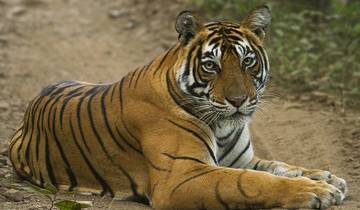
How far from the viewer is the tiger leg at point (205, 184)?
515 cm

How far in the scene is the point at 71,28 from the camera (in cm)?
1218

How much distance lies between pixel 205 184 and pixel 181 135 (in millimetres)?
436

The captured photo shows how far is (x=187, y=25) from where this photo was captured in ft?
18.8

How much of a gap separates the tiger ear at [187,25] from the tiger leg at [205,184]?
61 centimetres

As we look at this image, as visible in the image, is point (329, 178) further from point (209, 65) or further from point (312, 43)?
point (312, 43)

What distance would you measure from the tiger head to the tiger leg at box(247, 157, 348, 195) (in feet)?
2.27

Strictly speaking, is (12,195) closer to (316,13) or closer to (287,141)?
(287,141)

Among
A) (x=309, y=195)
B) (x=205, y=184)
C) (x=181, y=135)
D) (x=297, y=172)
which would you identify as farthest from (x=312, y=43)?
(x=309, y=195)

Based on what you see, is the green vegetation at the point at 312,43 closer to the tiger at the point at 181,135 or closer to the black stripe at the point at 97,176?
the tiger at the point at 181,135

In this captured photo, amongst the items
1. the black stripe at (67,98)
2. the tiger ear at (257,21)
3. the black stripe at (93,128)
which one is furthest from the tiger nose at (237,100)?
the black stripe at (67,98)

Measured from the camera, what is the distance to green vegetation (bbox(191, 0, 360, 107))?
29.1 ft

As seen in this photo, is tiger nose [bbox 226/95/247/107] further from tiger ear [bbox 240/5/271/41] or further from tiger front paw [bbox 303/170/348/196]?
tiger front paw [bbox 303/170/348/196]

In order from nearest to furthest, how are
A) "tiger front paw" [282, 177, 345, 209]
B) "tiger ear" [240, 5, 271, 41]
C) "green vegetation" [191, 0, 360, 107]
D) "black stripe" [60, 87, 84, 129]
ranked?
"tiger front paw" [282, 177, 345, 209], "tiger ear" [240, 5, 271, 41], "black stripe" [60, 87, 84, 129], "green vegetation" [191, 0, 360, 107]

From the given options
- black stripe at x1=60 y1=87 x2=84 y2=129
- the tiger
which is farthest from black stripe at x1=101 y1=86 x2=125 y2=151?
black stripe at x1=60 y1=87 x2=84 y2=129
